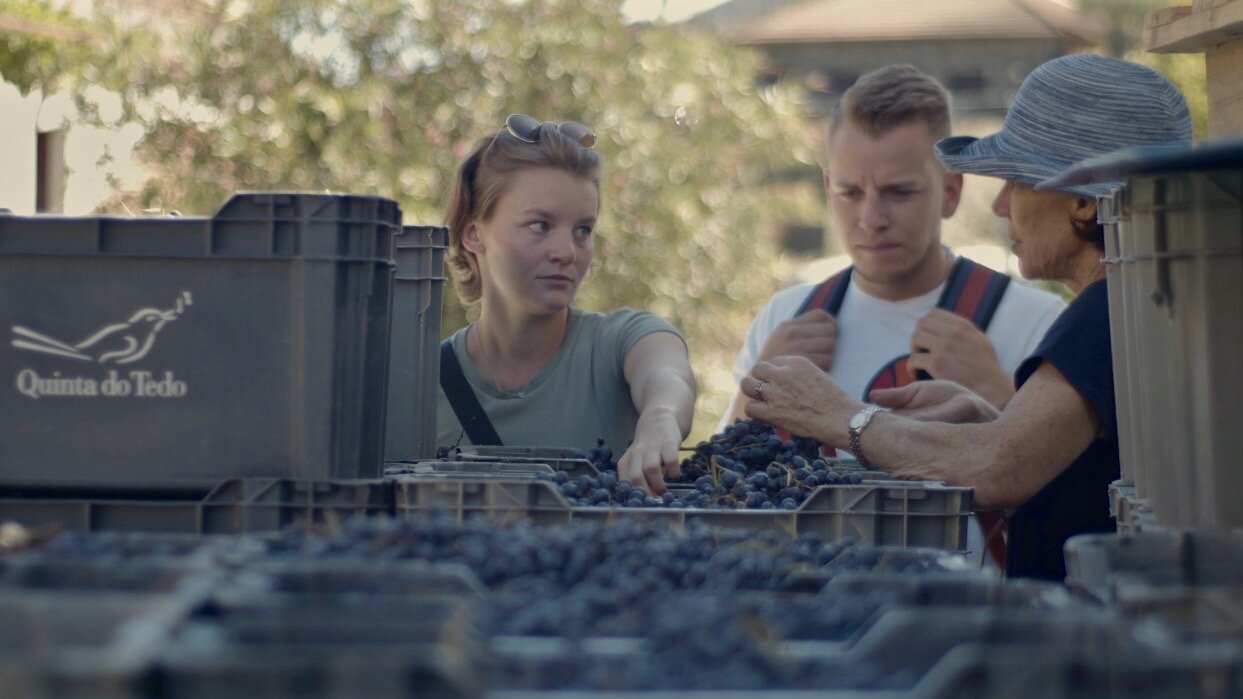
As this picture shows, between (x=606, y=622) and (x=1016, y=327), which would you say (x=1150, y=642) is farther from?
(x=1016, y=327)

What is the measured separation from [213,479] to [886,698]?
1459mm

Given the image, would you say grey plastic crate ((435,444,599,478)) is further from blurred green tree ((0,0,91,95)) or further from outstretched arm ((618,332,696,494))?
blurred green tree ((0,0,91,95))

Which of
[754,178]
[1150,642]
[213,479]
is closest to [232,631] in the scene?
[1150,642]

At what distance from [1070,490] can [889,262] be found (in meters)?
1.08

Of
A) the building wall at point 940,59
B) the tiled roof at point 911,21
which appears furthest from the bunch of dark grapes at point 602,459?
the building wall at point 940,59

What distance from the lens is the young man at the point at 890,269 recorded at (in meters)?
4.15

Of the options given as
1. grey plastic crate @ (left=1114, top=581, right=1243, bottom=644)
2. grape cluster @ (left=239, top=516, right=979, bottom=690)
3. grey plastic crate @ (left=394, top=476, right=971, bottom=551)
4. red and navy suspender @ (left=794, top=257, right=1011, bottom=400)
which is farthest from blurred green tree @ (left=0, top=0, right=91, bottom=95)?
grey plastic crate @ (left=1114, top=581, right=1243, bottom=644)

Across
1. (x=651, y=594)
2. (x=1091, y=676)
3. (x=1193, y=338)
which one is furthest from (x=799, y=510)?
(x=1091, y=676)

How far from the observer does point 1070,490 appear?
11.0 ft

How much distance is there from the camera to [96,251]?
2.60m

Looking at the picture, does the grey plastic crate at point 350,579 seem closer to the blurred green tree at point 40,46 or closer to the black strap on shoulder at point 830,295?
the black strap on shoulder at point 830,295

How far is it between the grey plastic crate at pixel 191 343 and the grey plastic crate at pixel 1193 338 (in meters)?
1.24

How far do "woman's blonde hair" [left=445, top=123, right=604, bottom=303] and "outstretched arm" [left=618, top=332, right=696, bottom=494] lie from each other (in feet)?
1.73

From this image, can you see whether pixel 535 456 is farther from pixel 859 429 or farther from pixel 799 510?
pixel 799 510
